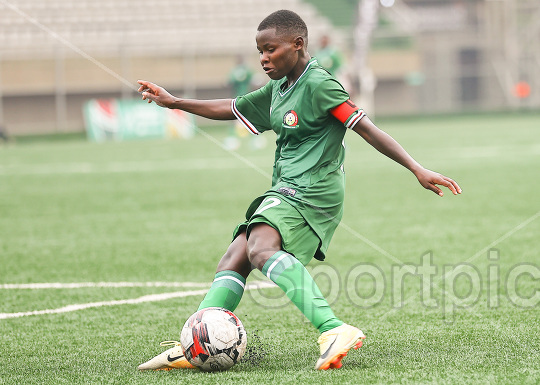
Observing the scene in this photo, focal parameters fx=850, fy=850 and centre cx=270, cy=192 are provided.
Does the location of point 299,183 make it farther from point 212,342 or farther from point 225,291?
point 212,342

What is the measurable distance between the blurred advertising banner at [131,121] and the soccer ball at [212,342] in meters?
21.8

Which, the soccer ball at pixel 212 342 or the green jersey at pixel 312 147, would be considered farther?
the green jersey at pixel 312 147

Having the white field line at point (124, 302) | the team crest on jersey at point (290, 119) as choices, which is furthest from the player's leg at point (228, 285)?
the white field line at point (124, 302)

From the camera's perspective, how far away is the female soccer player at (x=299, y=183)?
361 centimetres

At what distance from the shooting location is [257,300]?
211 inches

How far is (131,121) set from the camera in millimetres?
25438

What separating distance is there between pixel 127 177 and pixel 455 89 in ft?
73.3

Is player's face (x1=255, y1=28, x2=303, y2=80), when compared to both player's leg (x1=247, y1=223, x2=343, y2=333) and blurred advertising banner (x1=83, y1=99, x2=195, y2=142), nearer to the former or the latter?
player's leg (x1=247, y1=223, x2=343, y2=333)

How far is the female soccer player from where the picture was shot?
3.61m

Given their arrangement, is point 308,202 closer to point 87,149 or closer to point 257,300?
point 257,300

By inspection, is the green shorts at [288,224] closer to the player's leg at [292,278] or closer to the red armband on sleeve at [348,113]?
the player's leg at [292,278]

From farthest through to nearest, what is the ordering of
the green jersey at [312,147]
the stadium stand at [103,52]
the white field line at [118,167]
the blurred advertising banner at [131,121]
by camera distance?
the stadium stand at [103,52] → the blurred advertising banner at [131,121] → the white field line at [118,167] → the green jersey at [312,147]

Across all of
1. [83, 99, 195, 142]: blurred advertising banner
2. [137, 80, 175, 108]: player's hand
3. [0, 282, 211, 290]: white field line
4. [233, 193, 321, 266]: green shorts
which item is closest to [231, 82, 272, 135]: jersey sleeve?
[137, 80, 175, 108]: player's hand

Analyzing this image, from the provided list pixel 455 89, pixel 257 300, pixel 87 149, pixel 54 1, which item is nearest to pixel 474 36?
pixel 455 89
